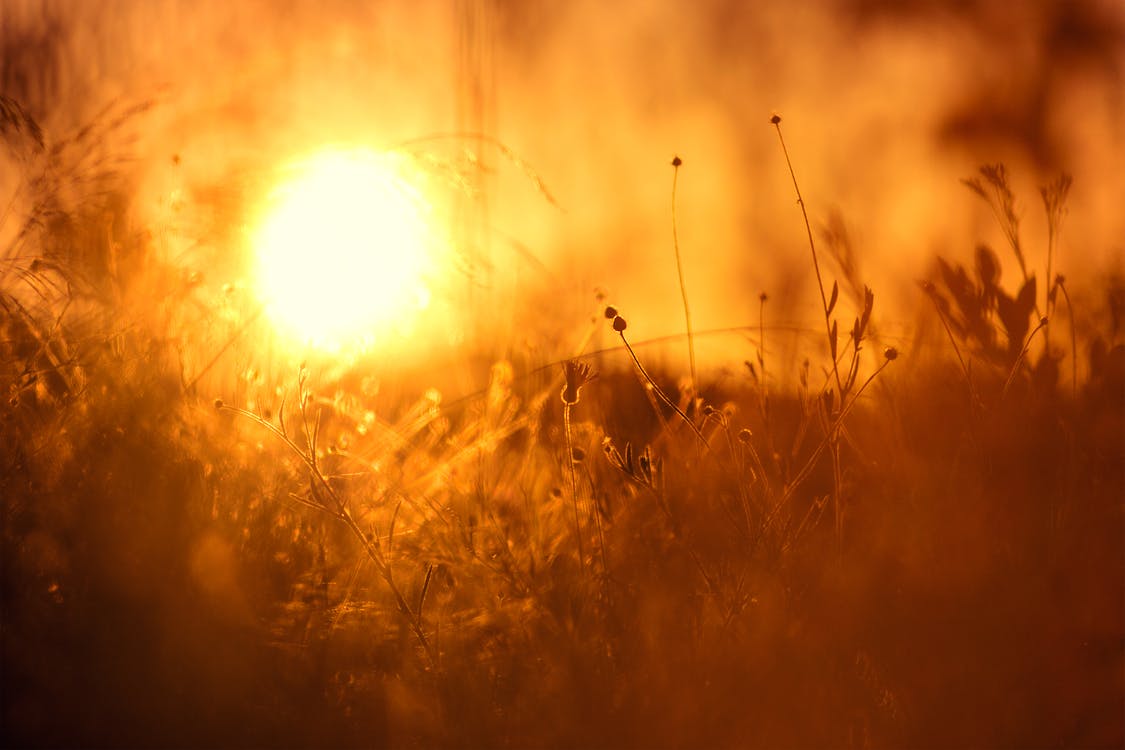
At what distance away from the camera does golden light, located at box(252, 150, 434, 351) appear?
1.95 metres

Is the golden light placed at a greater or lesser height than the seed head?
greater

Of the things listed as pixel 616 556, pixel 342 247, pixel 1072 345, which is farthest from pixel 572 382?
pixel 342 247

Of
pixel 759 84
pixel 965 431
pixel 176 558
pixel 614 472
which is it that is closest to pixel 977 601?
pixel 965 431

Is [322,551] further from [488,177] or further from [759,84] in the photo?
[759,84]

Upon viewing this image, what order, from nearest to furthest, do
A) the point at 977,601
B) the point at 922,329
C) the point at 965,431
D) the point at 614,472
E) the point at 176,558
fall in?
the point at 977,601
the point at 965,431
the point at 176,558
the point at 922,329
the point at 614,472

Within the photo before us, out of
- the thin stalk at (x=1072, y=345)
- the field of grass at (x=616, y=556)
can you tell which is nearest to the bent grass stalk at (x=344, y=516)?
the field of grass at (x=616, y=556)

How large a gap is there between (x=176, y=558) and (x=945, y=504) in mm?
1080

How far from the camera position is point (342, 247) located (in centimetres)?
204

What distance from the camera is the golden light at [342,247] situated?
1951 mm

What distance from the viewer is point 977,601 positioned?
131cm

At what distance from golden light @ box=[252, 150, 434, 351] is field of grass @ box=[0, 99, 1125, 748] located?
19 cm

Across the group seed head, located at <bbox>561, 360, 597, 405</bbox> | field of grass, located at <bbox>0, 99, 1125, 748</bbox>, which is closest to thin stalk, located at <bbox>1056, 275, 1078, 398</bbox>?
field of grass, located at <bbox>0, 99, 1125, 748</bbox>

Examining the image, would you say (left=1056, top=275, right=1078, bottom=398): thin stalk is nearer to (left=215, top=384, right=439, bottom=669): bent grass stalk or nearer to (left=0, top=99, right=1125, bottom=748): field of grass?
(left=0, top=99, right=1125, bottom=748): field of grass

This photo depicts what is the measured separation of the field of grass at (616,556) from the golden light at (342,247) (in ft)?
0.61
